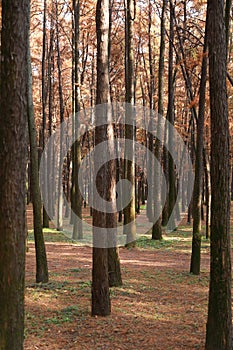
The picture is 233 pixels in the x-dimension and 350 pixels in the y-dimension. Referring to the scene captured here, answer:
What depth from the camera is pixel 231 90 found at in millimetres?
18391

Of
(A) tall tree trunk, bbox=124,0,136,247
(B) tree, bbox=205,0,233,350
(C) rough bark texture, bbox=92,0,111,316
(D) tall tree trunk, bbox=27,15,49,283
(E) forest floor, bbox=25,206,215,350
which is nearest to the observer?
(B) tree, bbox=205,0,233,350

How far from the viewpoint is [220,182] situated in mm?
5535

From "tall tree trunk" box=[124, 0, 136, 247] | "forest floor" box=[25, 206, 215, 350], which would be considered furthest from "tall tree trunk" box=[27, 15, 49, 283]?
"tall tree trunk" box=[124, 0, 136, 247]

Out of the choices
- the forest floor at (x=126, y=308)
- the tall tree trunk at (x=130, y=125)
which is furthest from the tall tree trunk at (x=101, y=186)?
the tall tree trunk at (x=130, y=125)

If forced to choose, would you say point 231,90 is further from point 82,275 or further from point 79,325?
point 79,325

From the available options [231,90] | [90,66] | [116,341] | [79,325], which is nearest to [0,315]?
[116,341]

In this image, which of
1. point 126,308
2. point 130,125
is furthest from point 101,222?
point 130,125

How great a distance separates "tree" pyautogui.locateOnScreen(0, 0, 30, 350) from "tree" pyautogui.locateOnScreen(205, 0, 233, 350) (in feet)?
8.42

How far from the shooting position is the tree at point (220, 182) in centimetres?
554

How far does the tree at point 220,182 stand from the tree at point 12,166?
2.57m

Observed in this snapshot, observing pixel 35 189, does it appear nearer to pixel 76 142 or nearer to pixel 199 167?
pixel 199 167

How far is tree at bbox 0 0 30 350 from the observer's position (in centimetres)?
416

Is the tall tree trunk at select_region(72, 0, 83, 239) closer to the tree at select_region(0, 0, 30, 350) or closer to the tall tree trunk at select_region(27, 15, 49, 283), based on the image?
the tall tree trunk at select_region(27, 15, 49, 283)

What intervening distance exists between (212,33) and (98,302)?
5077mm
